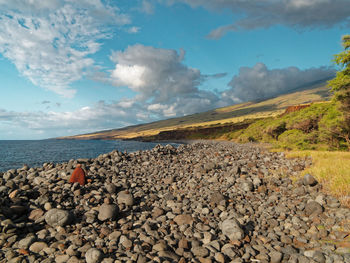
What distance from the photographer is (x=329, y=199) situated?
332 inches

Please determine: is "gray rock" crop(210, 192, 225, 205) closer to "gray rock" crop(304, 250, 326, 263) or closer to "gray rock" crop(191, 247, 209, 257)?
"gray rock" crop(191, 247, 209, 257)

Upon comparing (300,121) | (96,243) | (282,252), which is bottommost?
(282,252)

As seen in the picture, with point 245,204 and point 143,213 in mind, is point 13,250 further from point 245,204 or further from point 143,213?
point 245,204

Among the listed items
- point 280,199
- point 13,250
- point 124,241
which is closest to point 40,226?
point 13,250

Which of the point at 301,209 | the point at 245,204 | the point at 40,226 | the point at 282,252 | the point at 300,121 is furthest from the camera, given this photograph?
the point at 300,121

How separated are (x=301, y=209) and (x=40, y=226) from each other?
10.3 m

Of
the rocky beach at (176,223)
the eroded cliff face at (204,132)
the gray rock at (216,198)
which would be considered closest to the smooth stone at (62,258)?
the rocky beach at (176,223)

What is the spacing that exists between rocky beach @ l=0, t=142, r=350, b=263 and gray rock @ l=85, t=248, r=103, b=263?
1.0 inches

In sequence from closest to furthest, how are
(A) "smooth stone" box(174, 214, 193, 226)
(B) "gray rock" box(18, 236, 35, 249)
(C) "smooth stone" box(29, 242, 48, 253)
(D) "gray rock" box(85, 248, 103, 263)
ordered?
(D) "gray rock" box(85, 248, 103, 263) < (C) "smooth stone" box(29, 242, 48, 253) < (B) "gray rock" box(18, 236, 35, 249) < (A) "smooth stone" box(174, 214, 193, 226)

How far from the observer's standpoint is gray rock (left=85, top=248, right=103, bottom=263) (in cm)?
547

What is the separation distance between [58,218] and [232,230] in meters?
6.41

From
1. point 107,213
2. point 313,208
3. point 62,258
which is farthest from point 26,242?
point 313,208

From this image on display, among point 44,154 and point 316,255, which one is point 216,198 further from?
point 44,154

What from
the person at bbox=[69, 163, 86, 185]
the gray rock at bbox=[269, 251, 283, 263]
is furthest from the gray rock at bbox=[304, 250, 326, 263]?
the person at bbox=[69, 163, 86, 185]
